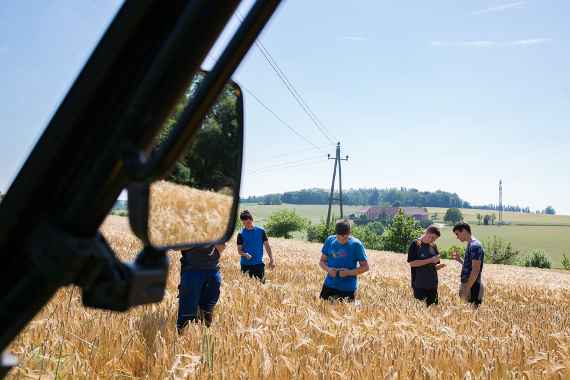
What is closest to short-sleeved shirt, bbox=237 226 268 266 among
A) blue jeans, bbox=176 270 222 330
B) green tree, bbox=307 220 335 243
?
blue jeans, bbox=176 270 222 330

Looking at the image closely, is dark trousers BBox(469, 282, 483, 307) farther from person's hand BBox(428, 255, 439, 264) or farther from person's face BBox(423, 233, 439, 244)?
person's face BBox(423, 233, 439, 244)

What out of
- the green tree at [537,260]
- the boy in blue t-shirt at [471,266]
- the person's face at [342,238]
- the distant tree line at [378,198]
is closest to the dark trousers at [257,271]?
the person's face at [342,238]

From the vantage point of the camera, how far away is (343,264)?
7625 millimetres

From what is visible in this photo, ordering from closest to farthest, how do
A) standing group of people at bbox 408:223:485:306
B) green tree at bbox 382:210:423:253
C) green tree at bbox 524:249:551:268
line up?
standing group of people at bbox 408:223:485:306
green tree at bbox 524:249:551:268
green tree at bbox 382:210:423:253

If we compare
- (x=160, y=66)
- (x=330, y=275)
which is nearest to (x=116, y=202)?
(x=160, y=66)

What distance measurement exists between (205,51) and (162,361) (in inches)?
113

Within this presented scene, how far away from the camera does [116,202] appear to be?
3.47 feet

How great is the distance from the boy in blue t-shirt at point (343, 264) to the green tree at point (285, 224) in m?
62.7

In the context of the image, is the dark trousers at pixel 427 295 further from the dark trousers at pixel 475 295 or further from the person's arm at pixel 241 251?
the person's arm at pixel 241 251

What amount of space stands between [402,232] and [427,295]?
44.9m

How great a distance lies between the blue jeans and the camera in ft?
18.0

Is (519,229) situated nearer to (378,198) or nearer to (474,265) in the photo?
(378,198)

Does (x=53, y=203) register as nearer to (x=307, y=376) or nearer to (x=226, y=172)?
(x=226, y=172)

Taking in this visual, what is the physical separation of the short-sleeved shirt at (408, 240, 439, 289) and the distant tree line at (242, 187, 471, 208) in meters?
95.0
